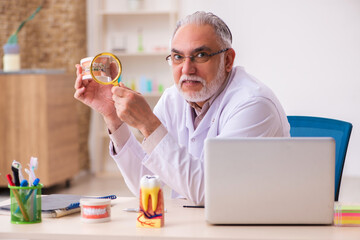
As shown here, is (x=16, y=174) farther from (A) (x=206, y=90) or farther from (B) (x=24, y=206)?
(A) (x=206, y=90)

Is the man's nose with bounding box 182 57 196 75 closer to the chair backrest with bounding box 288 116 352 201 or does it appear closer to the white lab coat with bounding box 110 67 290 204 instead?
the white lab coat with bounding box 110 67 290 204

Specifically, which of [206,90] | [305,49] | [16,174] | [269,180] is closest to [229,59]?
[206,90]

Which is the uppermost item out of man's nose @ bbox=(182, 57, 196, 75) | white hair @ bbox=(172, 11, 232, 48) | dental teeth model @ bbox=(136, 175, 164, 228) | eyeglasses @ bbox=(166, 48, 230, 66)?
white hair @ bbox=(172, 11, 232, 48)

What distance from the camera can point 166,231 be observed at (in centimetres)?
129

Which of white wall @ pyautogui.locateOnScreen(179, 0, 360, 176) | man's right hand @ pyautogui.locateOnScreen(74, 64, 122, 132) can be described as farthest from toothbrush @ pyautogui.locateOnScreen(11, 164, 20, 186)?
white wall @ pyautogui.locateOnScreen(179, 0, 360, 176)

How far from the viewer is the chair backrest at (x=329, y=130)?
196cm

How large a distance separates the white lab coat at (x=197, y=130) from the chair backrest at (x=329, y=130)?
0.21 m

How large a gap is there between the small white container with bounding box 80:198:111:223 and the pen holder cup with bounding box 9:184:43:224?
0.40ft

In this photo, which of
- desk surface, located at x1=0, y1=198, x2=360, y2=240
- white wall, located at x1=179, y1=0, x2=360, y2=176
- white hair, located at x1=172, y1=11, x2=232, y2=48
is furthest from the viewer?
white wall, located at x1=179, y1=0, x2=360, y2=176

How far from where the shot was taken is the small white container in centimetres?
139

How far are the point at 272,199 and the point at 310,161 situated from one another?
0.13 meters

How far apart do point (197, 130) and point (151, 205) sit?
65cm

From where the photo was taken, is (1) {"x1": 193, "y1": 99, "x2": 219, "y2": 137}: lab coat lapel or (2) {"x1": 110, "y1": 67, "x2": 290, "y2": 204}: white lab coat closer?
(2) {"x1": 110, "y1": 67, "x2": 290, "y2": 204}: white lab coat

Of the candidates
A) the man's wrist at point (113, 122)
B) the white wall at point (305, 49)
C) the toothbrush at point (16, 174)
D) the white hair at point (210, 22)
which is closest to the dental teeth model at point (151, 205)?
the toothbrush at point (16, 174)
